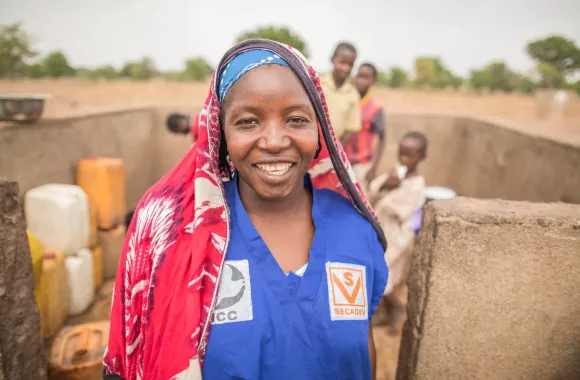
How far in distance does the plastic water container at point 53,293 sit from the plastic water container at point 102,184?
0.75m

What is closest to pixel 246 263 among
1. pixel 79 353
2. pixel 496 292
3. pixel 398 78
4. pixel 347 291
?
pixel 347 291

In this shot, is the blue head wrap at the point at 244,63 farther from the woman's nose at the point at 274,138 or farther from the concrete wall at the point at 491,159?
the concrete wall at the point at 491,159

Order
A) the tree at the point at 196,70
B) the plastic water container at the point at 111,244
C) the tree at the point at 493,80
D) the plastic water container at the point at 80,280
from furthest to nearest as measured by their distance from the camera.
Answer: the tree at the point at 493,80, the tree at the point at 196,70, the plastic water container at the point at 111,244, the plastic water container at the point at 80,280

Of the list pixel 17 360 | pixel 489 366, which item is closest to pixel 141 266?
pixel 17 360

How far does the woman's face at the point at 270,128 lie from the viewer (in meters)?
1.00

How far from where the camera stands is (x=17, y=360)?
146cm

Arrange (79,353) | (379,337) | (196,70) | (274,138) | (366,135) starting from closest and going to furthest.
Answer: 1. (274,138)
2. (79,353)
3. (379,337)
4. (366,135)
5. (196,70)

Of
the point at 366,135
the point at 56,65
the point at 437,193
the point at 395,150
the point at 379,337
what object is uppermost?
the point at 56,65

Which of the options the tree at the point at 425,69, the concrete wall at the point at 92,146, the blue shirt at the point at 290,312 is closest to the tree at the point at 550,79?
the tree at the point at 425,69

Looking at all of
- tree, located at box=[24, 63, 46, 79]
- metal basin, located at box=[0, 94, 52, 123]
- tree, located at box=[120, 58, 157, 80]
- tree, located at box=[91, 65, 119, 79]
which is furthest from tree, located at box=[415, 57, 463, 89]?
metal basin, located at box=[0, 94, 52, 123]

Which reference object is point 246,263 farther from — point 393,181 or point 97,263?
point 97,263

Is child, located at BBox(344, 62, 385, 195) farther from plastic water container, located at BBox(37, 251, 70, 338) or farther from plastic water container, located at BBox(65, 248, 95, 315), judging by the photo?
plastic water container, located at BBox(37, 251, 70, 338)

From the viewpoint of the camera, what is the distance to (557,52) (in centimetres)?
3105

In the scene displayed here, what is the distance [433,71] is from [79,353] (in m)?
30.9
